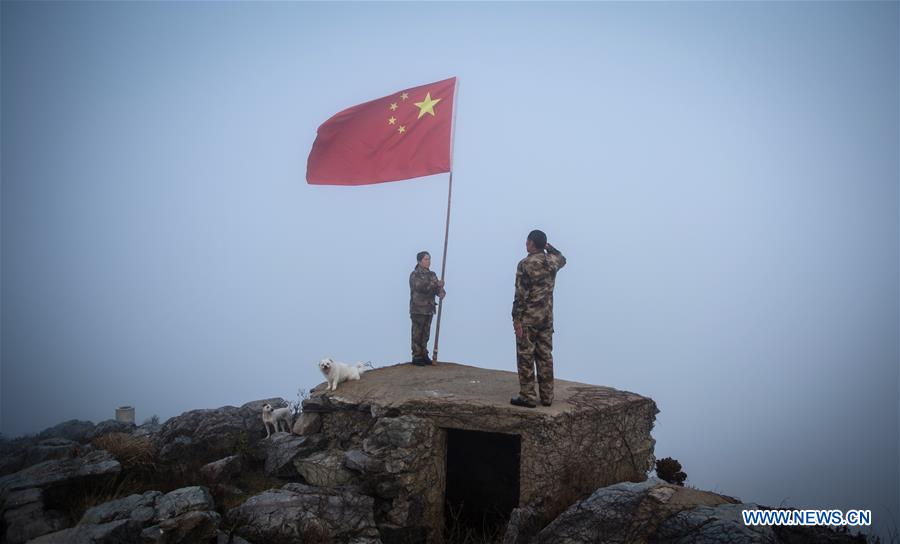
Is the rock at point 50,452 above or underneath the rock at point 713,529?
underneath

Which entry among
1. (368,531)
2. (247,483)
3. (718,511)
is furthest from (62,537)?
(718,511)

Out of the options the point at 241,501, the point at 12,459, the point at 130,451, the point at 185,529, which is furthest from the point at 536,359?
the point at 12,459

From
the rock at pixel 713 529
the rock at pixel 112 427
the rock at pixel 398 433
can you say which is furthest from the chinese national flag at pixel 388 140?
the rock at pixel 713 529

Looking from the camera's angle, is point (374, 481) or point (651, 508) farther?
point (374, 481)

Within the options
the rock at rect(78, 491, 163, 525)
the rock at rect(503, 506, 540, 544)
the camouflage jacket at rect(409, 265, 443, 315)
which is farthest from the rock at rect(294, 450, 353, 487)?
the camouflage jacket at rect(409, 265, 443, 315)

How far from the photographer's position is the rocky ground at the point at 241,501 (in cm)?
669

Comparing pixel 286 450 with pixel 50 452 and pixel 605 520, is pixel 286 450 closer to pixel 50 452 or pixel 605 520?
pixel 50 452

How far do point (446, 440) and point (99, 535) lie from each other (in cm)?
551

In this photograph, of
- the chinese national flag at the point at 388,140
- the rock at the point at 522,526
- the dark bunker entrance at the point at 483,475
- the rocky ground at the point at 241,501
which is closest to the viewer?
the rocky ground at the point at 241,501

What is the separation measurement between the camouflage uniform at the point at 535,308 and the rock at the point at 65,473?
7017 mm

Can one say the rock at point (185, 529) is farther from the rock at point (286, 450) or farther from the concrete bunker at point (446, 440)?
the rock at point (286, 450)

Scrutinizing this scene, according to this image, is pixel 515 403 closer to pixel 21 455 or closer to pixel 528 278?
pixel 528 278

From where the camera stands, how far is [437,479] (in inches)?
378

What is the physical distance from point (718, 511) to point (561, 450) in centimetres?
285
